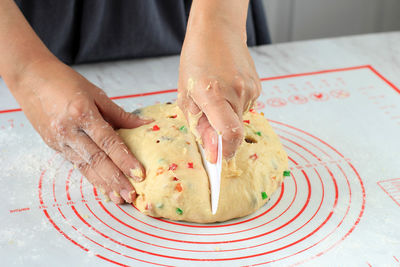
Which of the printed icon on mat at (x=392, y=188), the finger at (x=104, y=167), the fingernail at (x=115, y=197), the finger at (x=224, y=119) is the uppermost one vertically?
the finger at (x=224, y=119)

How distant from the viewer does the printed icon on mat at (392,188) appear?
1102 millimetres

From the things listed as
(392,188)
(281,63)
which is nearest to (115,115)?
(392,188)

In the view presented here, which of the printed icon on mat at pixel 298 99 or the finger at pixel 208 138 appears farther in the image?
the printed icon on mat at pixel 298 99

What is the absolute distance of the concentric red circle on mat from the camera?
3.14ft

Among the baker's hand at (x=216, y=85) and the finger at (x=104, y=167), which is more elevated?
the baker's hand at (x=216, y=85)

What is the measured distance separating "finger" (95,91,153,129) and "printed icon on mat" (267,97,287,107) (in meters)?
0.44

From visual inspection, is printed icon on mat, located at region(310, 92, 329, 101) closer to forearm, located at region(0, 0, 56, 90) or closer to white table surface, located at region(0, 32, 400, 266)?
white table surface, located at region(0, 32, 400, 266)

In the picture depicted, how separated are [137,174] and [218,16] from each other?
1.22 ft

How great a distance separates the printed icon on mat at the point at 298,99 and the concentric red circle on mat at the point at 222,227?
1.11 feet

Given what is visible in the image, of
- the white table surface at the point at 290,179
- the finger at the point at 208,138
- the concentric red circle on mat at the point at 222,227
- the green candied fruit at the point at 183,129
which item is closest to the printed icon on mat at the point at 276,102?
the white table surface at the point at 290,179

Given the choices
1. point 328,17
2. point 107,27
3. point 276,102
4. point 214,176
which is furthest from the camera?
point 328,17

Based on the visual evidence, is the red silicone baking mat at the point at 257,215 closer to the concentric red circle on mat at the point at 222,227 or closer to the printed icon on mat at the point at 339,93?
the concentric red circle on mat at the point at 222,227

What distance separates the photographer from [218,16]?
1085 millimetres

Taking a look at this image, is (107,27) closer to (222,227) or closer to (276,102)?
(276,102)
